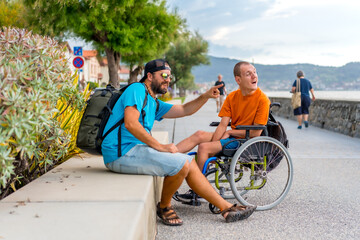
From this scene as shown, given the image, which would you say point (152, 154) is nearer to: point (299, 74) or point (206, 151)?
point (206, 151)

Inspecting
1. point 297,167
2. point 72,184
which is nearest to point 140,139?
point 72,184

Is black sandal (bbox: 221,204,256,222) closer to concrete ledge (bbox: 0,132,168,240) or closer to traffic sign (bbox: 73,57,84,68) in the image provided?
concrete ledge (bbox: 0,132,168,240)

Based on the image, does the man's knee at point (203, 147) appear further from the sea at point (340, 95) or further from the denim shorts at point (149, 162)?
the sea at point (340, 95)

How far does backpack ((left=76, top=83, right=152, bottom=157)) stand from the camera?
3.52m

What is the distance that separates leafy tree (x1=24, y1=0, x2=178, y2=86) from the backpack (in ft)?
47.2

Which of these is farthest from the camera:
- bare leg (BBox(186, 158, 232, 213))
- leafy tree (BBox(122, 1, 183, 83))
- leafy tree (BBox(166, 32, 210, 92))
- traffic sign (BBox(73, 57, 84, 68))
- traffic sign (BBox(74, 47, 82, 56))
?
leafy tree (BBox(166, 32, 210, 92))

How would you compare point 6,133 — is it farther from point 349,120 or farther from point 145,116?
point 349,120

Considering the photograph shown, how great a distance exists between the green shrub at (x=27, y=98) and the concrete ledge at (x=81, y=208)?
20 centimetres

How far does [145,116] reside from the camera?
3514 millimetres

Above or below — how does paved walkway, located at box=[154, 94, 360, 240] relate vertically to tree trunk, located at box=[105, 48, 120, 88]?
below

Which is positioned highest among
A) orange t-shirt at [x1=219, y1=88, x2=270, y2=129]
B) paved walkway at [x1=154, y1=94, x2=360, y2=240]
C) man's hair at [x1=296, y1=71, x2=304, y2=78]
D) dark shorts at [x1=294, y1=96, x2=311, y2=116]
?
man's hair at [x1=296, y1=71, x2=304, y2=78]

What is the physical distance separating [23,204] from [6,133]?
20.3 inches

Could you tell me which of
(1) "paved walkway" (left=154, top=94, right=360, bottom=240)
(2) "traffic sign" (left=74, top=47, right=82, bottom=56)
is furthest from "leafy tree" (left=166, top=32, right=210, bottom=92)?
(1) "paved walkway" (left=154, top=94, right=360, bottom=240)

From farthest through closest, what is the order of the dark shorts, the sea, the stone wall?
the dark shorts, the sea, the stone wall
